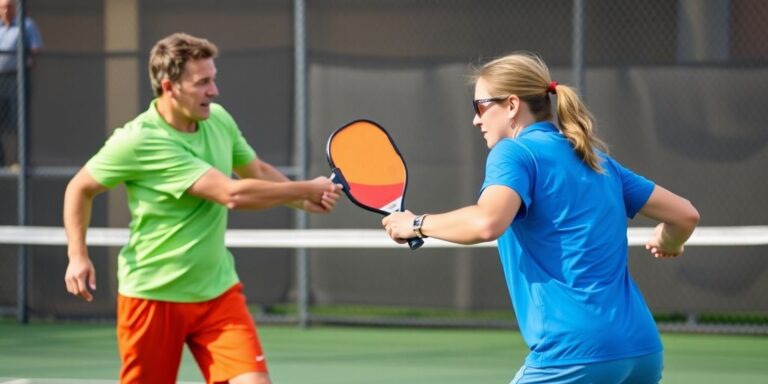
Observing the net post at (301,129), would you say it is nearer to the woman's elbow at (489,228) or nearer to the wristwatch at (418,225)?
the wristwatch at (418,225)

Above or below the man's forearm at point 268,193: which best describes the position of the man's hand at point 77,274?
below

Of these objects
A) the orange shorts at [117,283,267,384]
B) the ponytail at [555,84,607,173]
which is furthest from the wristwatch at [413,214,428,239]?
the orange shorts at [117,283,267,384]

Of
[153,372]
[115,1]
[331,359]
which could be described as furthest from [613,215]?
[115,1]

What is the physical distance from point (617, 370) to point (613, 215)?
47cm

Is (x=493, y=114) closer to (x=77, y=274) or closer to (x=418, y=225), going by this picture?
(x=418, y=225)

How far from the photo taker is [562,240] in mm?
3623

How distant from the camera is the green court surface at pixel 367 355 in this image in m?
7.57

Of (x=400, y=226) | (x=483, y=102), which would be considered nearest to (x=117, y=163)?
(x=400, y=226)

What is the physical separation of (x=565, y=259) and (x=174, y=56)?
6.40 ft

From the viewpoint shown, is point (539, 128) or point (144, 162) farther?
point (144, 162)

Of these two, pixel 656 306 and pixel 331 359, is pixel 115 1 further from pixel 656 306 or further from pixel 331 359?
pixel 656 306

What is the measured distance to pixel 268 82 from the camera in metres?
9.76

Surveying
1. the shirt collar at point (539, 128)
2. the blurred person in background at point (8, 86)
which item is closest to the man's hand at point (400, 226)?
the shirt collar at point (539, 128)

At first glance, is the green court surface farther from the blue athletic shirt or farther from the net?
the blue athletic shirt
